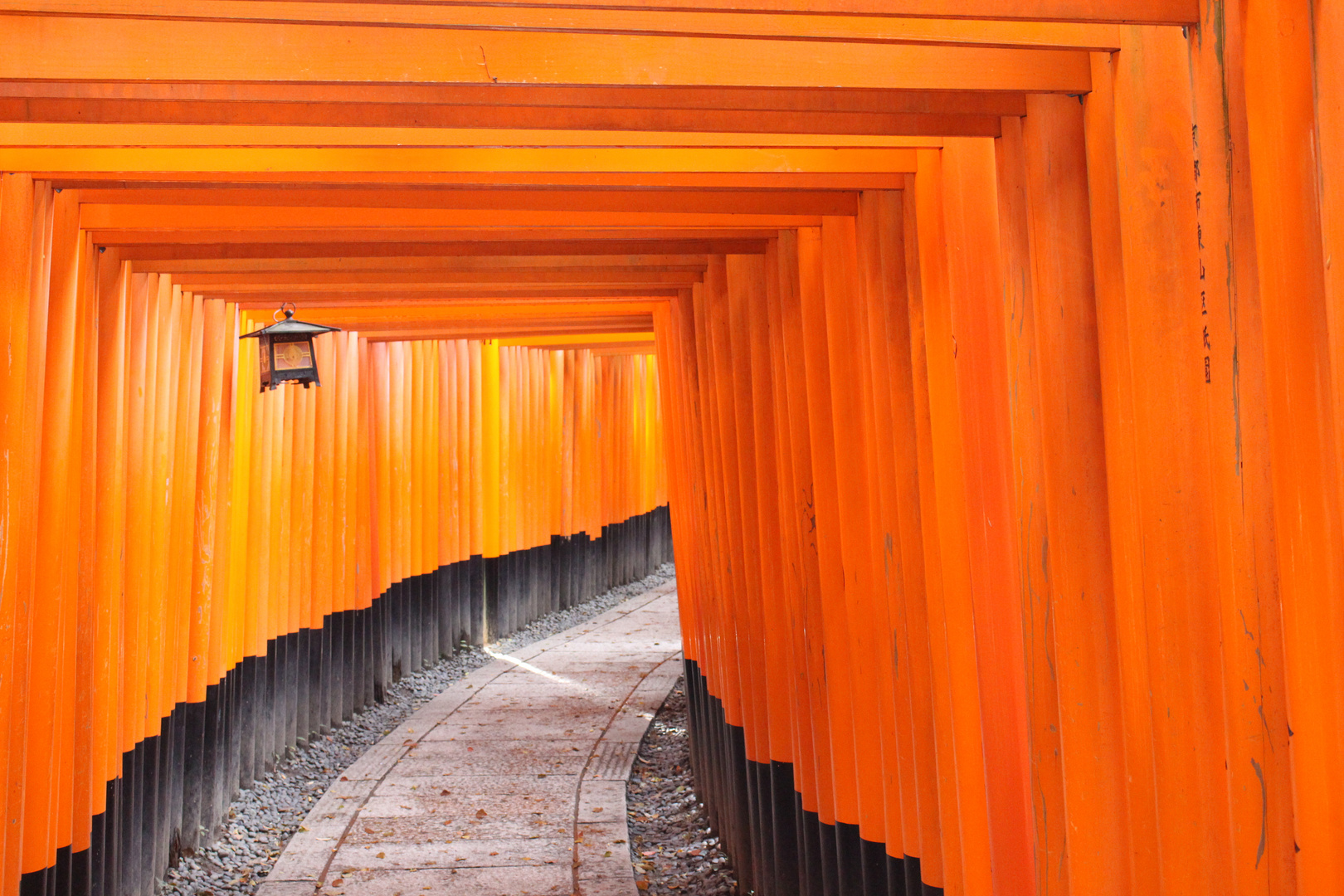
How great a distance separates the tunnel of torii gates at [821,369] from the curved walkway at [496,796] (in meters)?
0.78

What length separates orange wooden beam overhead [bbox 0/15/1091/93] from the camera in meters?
2.56

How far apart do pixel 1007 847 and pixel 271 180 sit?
3.18 meters

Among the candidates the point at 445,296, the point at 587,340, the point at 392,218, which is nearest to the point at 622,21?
the point at 392,218

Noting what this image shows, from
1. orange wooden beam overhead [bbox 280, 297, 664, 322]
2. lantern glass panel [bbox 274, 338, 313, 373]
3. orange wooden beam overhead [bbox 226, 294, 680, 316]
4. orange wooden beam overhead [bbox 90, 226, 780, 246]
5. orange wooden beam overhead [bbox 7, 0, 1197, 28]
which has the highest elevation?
orange wooden beam overhead [bbox 280, 297, 664, 322]

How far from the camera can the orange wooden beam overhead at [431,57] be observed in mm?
2564

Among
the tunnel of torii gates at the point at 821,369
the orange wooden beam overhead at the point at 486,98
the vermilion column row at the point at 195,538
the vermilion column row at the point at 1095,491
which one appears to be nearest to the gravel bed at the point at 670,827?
the tunnel of torii gates at the point at 821,369

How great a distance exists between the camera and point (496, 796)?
777 cm

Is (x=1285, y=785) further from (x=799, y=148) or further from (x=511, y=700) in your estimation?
(x=511, y=700)

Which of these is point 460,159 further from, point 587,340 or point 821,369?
point 587,340

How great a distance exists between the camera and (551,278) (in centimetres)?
659

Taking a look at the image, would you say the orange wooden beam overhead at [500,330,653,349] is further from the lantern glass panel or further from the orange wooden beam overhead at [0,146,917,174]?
the orange wooden beam overhead at [0,146,917,174]

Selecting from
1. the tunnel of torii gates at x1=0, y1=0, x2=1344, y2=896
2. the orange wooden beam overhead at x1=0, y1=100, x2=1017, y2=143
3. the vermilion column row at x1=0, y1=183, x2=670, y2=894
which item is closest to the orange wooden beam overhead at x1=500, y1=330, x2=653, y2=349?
the vermilion column row at x1=0, y1=183, x2=670, y2=894

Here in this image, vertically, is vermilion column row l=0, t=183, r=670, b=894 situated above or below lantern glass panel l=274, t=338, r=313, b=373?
below

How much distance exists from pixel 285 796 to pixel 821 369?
553 centimetres
